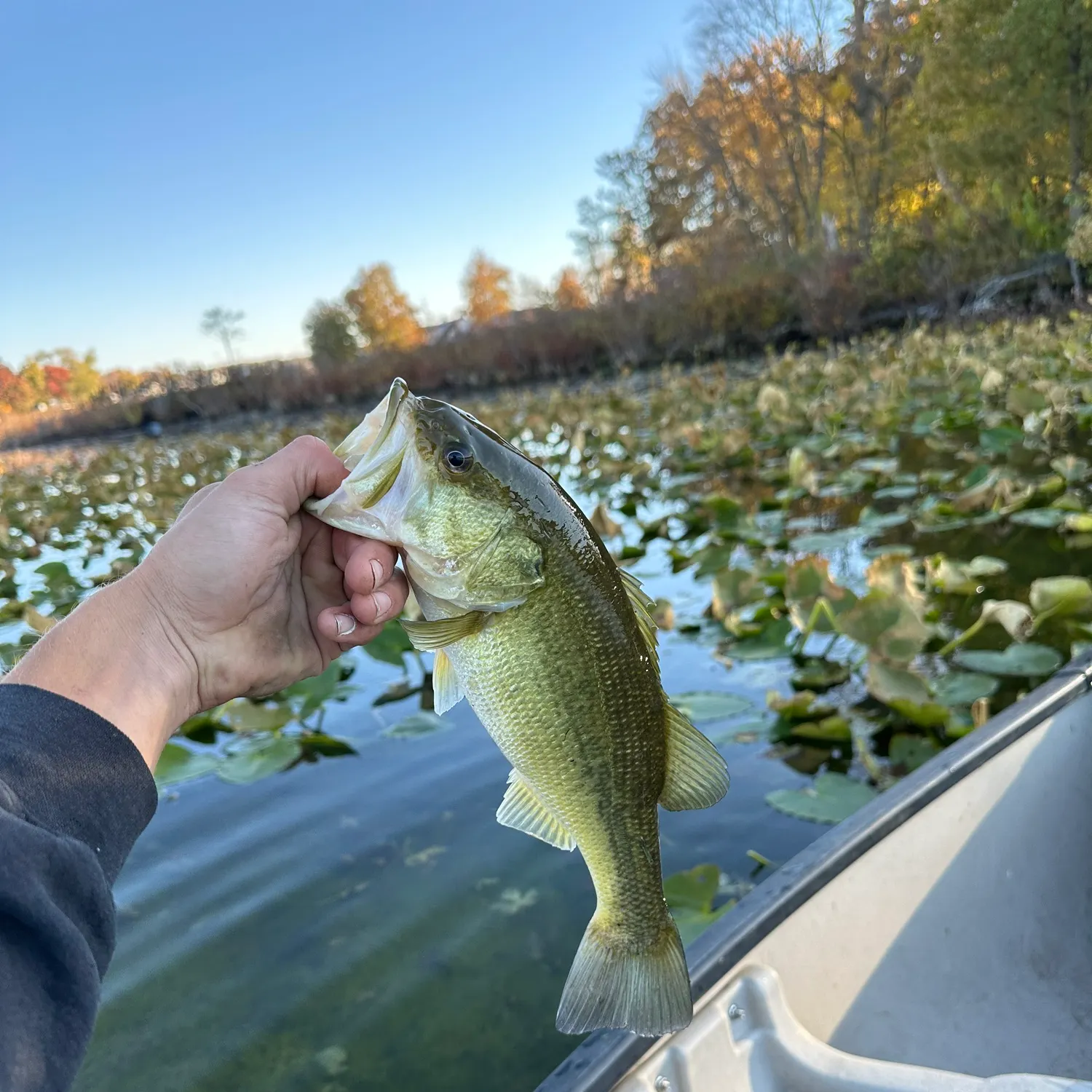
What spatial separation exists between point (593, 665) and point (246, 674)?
79 centimetres

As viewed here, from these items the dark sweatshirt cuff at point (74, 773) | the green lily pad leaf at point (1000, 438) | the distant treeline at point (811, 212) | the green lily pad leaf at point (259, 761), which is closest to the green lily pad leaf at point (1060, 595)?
the green lily pad leaf at point (259, 761)

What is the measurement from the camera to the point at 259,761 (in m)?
3.33

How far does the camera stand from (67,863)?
0.94m

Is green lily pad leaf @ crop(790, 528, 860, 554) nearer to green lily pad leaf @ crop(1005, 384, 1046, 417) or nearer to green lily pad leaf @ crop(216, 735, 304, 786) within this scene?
green lily pad leaf @ crop(1005, 384, 1046, 417)

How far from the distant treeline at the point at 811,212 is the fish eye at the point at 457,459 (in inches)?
525

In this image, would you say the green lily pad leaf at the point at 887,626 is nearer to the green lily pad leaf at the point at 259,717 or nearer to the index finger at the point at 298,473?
the index finger at the point at 298,473

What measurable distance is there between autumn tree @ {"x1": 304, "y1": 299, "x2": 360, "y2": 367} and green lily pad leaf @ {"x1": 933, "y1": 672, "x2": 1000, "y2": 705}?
45429 mm

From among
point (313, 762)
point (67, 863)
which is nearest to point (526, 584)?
point (67, 863)

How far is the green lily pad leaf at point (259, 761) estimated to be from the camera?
324 centimetres

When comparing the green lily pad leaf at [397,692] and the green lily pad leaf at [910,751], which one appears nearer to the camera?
the green lily pad leaf at [910,751]

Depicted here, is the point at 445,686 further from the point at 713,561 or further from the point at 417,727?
the point at 713,561

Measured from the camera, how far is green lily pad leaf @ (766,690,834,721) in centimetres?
318

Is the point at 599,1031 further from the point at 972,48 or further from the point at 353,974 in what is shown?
the point at 972,48

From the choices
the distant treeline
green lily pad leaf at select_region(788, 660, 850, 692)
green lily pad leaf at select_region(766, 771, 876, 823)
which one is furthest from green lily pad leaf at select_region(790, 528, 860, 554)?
the distant treeline
